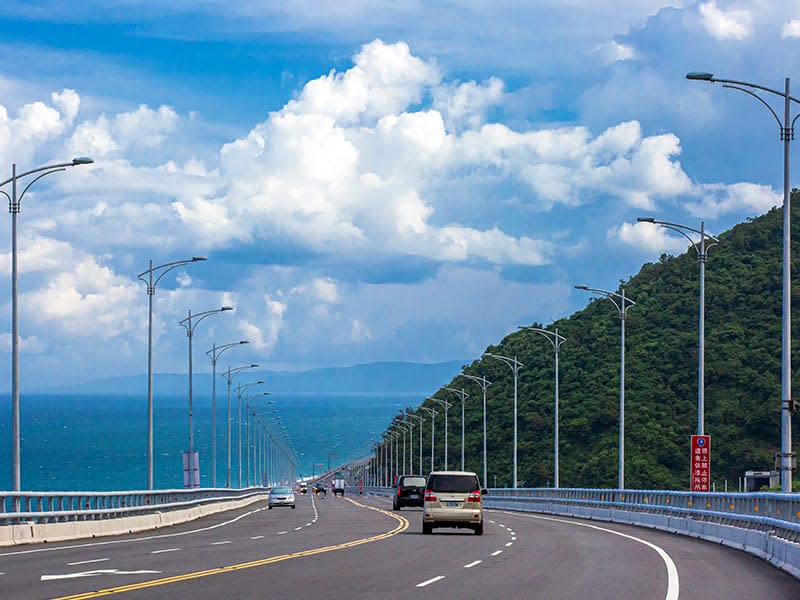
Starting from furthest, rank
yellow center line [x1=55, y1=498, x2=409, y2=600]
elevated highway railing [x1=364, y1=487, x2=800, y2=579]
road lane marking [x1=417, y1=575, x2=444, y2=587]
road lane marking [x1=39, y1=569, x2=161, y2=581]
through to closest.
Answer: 1. elevated highway railing [x1=364, y1=487, x2=800, y2=579]
2. road lane marking [x1=39, y1=569, x2=161, y2=581]
3. road lane marking [x1=417, y1=575, x2=444, y2=587]
4. yellow center line [x1=55, y1=498, x2=409, y2=600]

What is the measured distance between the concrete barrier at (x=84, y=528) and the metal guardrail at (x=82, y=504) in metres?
0.29

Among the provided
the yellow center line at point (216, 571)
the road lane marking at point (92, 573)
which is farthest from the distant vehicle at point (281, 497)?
the road lane marking at point (92, 573)

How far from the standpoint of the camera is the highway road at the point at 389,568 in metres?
20.8

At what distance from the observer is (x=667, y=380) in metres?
103

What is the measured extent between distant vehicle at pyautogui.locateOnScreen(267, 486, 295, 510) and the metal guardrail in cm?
2243

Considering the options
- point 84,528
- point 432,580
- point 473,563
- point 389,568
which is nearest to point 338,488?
point 84,528

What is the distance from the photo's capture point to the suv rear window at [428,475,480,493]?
131 feet

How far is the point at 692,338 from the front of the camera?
10419cm

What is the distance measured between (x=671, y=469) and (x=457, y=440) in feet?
174

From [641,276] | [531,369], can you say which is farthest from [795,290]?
[531,369]

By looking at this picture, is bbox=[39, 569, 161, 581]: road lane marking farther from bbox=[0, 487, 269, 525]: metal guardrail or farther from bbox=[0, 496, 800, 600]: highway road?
bbox=[0, 487, 269, 525]: metal guardrail

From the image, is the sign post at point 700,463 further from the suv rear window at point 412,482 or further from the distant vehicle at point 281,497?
the distant vehicle at point 281,497

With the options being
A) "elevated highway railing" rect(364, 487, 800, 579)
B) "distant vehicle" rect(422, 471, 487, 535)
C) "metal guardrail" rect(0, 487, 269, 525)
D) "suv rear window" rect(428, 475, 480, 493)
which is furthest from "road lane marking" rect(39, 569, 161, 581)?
"suv rear window" rect(428, 475, 480, 493)

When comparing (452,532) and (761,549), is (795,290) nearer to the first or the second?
(452,532)
